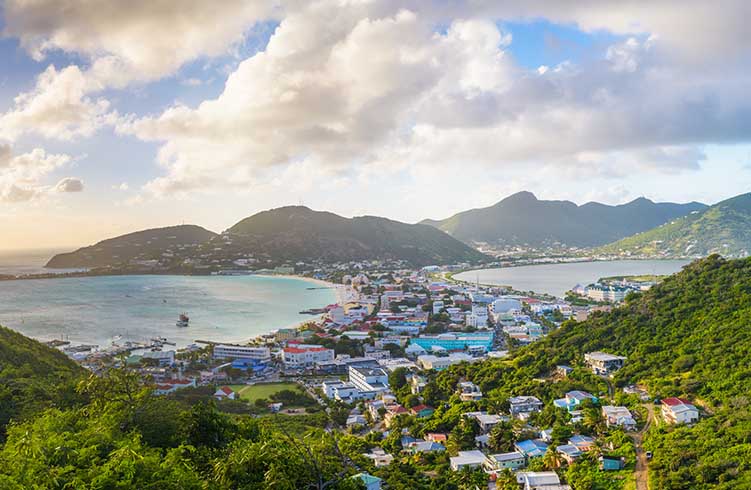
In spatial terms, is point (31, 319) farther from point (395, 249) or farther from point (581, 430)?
point (395, 249)

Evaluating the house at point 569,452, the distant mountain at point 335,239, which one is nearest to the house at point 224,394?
the house at point 569,452

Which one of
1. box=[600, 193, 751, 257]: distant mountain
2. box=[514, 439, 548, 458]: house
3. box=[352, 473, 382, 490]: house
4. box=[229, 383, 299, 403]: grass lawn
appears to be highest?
box=[600, 193, 751, 257]: distant mountain

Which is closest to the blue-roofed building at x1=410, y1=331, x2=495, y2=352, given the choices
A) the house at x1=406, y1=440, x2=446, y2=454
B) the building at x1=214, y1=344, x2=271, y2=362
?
the building at x1=214, y1=344, x2=271, y2=362

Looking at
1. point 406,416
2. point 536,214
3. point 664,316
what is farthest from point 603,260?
point 406,416

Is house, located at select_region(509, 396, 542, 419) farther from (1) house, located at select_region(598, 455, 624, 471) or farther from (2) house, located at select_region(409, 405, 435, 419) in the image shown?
(1) house, located at select_region(598, 455, 624, 471)

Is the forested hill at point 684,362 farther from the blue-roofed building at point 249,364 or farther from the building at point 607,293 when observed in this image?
the building at point 607,293

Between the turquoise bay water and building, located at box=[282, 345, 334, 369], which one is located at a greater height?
the turquoise bay water
